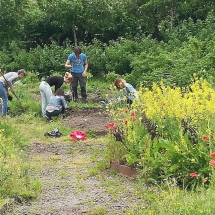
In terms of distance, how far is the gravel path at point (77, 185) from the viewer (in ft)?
19.0

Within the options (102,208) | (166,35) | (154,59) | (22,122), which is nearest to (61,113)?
(22,122)

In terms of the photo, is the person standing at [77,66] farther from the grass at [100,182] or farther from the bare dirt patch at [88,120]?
the grass at [100,182]

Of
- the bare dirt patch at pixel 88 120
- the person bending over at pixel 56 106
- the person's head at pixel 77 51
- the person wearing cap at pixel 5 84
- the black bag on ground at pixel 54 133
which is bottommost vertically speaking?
the bare dirt patch at pixel 88 120

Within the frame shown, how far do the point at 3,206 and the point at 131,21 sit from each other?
1483cm

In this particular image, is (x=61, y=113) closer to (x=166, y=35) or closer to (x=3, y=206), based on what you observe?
(x=3, y=206)

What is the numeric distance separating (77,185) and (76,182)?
0.63 feet

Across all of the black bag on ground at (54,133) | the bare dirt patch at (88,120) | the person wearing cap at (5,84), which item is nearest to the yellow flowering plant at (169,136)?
the black bag on ground at (54,133)

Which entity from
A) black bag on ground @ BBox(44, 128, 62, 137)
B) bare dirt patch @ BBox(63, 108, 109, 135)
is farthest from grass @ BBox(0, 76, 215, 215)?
bare dirt patch @ BBox(63, 108, 109, 135)

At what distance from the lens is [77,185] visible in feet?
22.3

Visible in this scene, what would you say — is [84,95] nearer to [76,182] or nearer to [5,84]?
[5,84]

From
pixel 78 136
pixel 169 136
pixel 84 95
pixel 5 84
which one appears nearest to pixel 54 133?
pixel 78 136

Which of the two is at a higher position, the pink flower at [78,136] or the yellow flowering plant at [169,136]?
the yellow flowering plant at [169,136]

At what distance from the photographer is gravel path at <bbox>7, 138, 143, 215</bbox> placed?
5801mm

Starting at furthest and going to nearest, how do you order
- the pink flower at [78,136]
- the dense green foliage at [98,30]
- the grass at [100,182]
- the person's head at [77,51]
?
1. the dense green foliage at [98,30]
2. the person's head at [77,51]
3. the pink flower at [78,136]
4. the grass at [100,182]
